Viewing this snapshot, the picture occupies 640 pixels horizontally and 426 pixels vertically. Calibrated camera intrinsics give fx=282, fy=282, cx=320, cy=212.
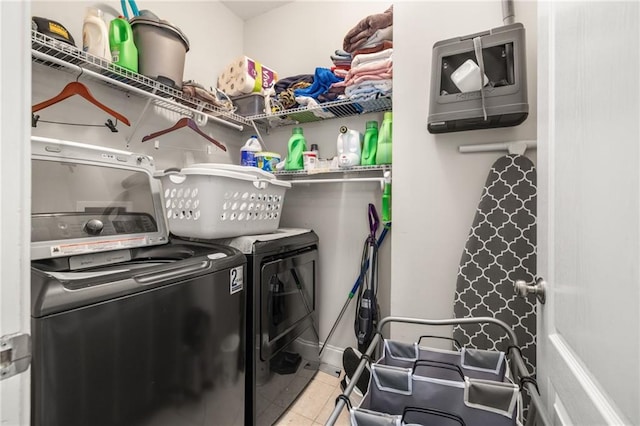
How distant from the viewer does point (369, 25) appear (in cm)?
160

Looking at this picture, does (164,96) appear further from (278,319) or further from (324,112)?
(278,319)

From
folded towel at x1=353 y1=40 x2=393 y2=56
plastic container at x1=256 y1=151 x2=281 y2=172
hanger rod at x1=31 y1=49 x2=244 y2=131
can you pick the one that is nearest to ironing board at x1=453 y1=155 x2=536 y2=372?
folded towel at x1=353 y1=40 x2=393 y2=56

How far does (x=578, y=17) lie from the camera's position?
1.68 ft

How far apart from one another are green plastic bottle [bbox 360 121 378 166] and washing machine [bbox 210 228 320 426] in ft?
1.97

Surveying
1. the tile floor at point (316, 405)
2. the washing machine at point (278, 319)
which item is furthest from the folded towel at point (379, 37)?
the tile floor at point (316, 405)

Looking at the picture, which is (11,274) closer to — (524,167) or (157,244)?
(157,244)

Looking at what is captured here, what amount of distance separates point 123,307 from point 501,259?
1.40 metres

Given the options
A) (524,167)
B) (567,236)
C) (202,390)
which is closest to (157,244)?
(202,390)

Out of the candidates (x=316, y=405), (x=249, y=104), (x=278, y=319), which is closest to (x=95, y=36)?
(x=249, y=104)

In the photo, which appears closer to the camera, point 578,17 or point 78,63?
point 578,17

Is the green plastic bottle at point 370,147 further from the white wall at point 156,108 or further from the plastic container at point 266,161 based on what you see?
the white wall at point 156,108

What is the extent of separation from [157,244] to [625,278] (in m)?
1.58

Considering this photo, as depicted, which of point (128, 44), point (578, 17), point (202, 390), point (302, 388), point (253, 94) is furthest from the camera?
point (253, 94)

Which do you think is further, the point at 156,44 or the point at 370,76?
the point at 370,76
